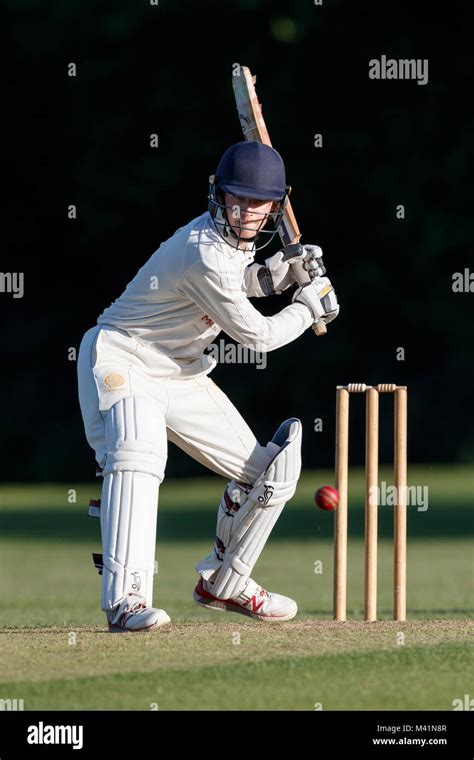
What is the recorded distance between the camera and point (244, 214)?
4441 millimetres

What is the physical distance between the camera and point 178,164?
16719mm

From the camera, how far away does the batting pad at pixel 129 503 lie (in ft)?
13.8

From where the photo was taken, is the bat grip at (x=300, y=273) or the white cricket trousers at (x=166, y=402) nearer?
the white cricket trousers at (x=166, y=402)

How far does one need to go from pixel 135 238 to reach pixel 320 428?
11.4ft

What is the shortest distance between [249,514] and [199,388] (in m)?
0.42

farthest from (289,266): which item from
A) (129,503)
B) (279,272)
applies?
(129,503)

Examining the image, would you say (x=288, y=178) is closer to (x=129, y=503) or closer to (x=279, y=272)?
(x=279, y=272)

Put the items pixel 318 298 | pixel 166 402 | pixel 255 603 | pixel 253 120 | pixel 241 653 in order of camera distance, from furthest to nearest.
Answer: pixel 253 120, pixel 255 603, pixel 318 298, pixel 166 402, pixel 241 653

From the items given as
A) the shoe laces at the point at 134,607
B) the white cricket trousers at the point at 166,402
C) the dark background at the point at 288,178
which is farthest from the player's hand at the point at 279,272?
the dark background at the point at 288,178

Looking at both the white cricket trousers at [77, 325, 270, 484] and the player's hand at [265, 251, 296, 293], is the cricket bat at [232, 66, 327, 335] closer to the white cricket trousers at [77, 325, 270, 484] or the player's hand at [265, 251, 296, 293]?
the player's hand at [265, 251, 296, 293]

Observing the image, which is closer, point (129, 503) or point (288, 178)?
point (129, 503)

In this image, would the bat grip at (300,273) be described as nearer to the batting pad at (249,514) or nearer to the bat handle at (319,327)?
the bat handle at (319,327)

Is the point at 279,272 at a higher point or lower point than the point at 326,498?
higher

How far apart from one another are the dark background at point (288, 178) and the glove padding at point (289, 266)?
10730 millimetres
